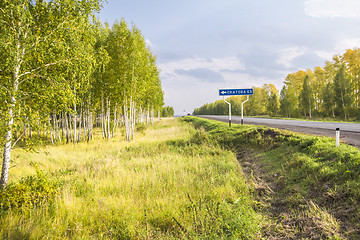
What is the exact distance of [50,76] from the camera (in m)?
6.16

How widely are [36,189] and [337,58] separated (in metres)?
46.4

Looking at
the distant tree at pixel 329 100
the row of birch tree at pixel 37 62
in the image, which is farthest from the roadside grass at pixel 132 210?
the distant tree at pixel 329 100

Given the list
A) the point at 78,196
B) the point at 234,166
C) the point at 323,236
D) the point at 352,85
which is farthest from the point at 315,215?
the point at 352,85

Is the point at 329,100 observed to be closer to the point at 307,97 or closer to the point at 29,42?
the point at 307,97

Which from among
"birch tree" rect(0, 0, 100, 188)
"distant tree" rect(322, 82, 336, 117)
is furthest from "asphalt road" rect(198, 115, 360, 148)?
"distant tree" rect(322, 82, 336, 117)

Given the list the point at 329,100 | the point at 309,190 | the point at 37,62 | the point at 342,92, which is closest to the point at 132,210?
the point at 309,190

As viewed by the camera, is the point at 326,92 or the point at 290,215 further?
the point at 326,92

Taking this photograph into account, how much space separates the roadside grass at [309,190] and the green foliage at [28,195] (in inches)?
224

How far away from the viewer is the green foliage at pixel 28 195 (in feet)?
15.6

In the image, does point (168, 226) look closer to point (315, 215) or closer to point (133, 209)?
point (133, 209)

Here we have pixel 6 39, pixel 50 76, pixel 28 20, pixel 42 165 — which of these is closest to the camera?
pixel 6 39

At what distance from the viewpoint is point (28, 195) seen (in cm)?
498

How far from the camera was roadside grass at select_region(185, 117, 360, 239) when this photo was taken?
371 centimetres

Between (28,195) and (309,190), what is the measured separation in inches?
301
